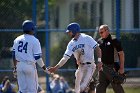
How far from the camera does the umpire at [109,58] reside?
1509cm

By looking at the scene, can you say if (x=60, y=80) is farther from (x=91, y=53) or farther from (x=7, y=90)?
(x=91, y=53)

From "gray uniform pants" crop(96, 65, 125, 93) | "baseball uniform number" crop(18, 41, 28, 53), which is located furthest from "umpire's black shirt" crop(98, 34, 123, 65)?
"baseball uniform number" crop(18, 41, 28, 53)

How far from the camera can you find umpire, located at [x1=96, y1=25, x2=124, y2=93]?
49.5ft

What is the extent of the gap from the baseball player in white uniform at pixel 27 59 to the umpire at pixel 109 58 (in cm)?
218

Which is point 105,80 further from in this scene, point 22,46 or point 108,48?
point 22,46

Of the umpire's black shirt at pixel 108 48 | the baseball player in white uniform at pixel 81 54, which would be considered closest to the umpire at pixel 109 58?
the umpire's black shirt at pixel 108 48

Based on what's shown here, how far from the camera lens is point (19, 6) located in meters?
17.0

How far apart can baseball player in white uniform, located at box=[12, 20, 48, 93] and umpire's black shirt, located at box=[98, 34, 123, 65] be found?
2.18 meters

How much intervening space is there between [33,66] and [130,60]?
4.30 metres

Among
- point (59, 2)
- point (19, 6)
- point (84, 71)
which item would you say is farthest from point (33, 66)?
point (59, 2)

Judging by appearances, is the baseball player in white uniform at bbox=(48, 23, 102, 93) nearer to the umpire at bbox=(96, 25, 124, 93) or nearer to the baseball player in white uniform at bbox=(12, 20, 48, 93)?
the umpire at bbox=(96, 25, 124, 93)

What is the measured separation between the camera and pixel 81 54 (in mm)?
14547

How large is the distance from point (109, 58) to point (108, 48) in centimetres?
25

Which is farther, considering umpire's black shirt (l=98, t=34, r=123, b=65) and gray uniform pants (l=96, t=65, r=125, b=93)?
gray uniform pants (l=96, t=65, r=125, b=93)
